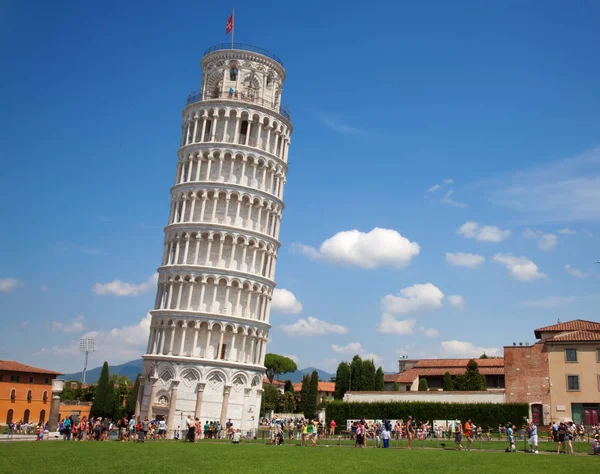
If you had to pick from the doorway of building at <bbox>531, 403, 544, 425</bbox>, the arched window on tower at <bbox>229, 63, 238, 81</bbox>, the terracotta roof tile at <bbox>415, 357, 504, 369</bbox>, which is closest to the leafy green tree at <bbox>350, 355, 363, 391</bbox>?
the terracotta roof tile at <bbox>415, 357, 504, 369</bbox>

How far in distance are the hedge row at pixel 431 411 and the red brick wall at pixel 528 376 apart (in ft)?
4.28

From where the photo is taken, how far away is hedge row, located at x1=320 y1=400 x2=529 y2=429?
56.6m

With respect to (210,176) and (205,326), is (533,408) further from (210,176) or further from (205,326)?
(210,176)

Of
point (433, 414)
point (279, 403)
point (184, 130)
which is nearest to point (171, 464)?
point (433, 414)

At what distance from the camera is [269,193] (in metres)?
65.1

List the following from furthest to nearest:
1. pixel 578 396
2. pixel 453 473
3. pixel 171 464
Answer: pixel 578 396, pixel 171 464, pixel 453 473

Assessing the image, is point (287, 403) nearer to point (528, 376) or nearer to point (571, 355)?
point (528, 376)

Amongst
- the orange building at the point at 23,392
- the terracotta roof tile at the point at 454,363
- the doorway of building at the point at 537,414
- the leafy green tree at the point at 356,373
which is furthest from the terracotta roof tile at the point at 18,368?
the doorway of building at the point at 537,414

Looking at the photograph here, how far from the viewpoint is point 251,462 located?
24203 millimetres

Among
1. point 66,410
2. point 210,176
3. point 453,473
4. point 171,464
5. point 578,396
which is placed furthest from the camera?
point 66,410

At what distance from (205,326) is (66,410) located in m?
41.7

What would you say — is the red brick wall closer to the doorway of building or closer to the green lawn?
the doorway of building

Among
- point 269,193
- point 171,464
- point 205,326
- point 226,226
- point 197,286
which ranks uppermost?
point 269,193

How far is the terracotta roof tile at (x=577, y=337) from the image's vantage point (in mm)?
55719
